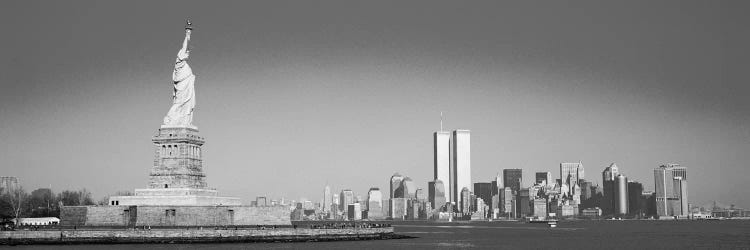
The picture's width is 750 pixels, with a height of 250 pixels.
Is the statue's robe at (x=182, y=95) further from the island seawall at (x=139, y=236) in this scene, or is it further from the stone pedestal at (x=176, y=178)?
the island seawall at (x=139, y=236)

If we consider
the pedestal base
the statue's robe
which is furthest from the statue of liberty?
the pedestal base

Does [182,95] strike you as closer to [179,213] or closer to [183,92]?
[183,92]

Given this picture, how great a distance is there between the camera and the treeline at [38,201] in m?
128

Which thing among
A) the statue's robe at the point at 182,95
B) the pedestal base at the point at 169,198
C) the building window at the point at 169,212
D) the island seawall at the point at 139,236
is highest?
the statue's robe at the point at 182,95

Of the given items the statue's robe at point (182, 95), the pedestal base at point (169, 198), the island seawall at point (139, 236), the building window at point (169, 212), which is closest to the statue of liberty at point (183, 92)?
the statue's robe at point (182, 95)

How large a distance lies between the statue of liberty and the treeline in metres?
37.0

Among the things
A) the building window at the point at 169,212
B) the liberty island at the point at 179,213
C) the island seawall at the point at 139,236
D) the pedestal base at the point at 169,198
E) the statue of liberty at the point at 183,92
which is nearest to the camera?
the island seawall at the point at 139,236

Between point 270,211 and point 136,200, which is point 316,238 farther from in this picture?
point 136,200

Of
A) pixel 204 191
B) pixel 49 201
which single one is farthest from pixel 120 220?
pixel 49 201

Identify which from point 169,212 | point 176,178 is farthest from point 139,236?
point 176,178

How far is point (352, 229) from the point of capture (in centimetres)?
10250

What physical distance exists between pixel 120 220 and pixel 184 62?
758 inches

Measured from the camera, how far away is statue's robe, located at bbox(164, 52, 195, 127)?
99375 mm

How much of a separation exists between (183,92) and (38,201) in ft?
236
